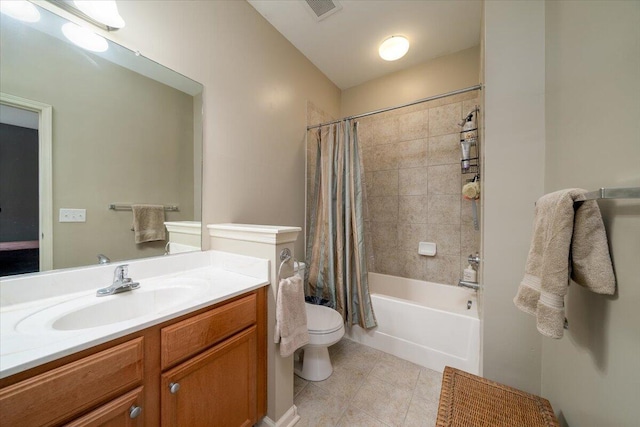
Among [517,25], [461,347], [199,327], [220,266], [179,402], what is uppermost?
[517,25]

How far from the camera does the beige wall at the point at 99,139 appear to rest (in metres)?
0.90

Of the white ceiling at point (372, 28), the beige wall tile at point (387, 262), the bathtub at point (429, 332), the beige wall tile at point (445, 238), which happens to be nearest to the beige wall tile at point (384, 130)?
the white ceiling at point (372, 28)

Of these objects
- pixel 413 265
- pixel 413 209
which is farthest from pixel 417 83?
pixel 413 265

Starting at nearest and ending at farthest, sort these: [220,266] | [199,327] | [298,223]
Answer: [199,327] → [220,266] → [298,223]

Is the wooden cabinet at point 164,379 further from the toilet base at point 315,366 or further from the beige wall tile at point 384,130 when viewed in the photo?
the beige wall tile at point 384,130

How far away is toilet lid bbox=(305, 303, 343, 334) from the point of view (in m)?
1.47

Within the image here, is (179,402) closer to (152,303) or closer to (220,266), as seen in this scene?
(152,303)

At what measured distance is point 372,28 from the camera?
6.21ft

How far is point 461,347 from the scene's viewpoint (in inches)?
62.7

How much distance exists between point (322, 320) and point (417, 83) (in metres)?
2.50

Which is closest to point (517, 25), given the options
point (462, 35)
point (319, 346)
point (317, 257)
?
point (462, 35)

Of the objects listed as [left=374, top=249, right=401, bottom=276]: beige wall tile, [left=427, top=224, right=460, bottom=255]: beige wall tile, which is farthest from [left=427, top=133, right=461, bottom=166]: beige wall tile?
[left=374, top=249, right=401, bottom=276]: beige wall tile

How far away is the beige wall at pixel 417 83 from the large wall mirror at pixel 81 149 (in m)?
2.02

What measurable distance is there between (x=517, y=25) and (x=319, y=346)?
2081mm
